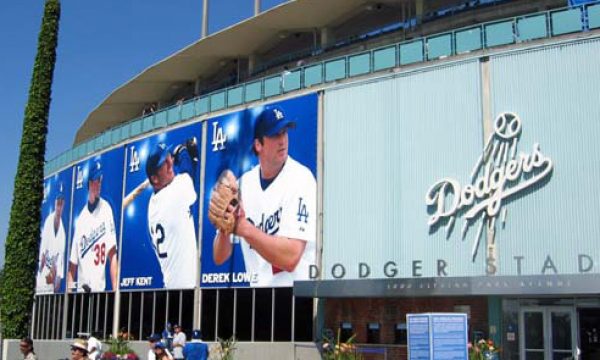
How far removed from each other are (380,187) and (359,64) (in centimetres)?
477

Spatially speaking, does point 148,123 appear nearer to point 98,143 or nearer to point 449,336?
point 98,143

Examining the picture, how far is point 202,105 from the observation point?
35500mm

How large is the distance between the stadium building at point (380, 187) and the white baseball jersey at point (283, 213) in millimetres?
84

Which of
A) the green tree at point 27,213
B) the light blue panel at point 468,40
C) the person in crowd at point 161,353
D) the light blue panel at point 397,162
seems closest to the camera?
the person in crowd at point 161,353

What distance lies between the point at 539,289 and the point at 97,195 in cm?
2760

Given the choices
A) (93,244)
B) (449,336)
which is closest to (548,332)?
(449,336)

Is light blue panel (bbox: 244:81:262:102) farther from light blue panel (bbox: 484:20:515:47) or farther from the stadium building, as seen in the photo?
light blue panel (bbox: 484:20:515:47)

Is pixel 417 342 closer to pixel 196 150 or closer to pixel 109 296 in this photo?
pixel 196 150

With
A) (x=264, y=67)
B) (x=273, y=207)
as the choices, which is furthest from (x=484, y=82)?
(x=264, y=67)

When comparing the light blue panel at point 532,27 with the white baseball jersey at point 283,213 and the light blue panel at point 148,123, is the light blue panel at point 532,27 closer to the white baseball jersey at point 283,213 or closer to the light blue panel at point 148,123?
the white baseball jersey at point 283,213

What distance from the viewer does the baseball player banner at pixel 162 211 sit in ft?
115

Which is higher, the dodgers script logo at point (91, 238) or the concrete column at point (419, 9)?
the concrete column at point (419, 9)

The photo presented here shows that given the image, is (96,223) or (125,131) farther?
(96,223)

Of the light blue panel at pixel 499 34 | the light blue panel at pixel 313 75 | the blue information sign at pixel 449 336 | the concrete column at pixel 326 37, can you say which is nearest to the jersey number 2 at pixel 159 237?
the light blue panel at pixel 313 75
